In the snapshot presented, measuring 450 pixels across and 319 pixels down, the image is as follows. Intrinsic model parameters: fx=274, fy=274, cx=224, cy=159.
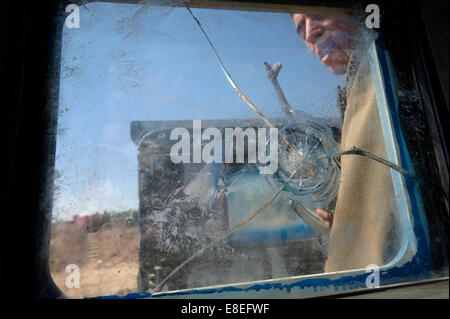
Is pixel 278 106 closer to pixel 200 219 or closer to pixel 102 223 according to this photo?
pixel 200 219

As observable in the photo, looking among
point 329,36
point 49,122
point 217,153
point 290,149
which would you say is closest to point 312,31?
point 329,36

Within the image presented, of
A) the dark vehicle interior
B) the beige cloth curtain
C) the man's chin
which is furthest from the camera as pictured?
the man's chin

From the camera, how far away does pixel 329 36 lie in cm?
89

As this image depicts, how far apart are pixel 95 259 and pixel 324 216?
608 millimetres

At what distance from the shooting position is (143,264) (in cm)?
65

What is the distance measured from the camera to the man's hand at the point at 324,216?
0.77 metres

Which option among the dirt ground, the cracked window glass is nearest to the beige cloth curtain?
the cracked window glass

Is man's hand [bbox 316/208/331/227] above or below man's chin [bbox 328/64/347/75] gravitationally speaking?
below

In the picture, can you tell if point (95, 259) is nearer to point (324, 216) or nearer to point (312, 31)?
point (324, 216)

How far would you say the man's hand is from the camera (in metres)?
0.77

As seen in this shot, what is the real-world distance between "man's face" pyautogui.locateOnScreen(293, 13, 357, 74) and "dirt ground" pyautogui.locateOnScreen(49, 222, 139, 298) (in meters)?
0.78

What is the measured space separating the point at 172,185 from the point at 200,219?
0.11m

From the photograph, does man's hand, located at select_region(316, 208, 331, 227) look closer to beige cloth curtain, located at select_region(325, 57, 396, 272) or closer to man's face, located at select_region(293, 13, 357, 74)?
beige cloth curtain, located at select_region(325, 57, 396, 272)
